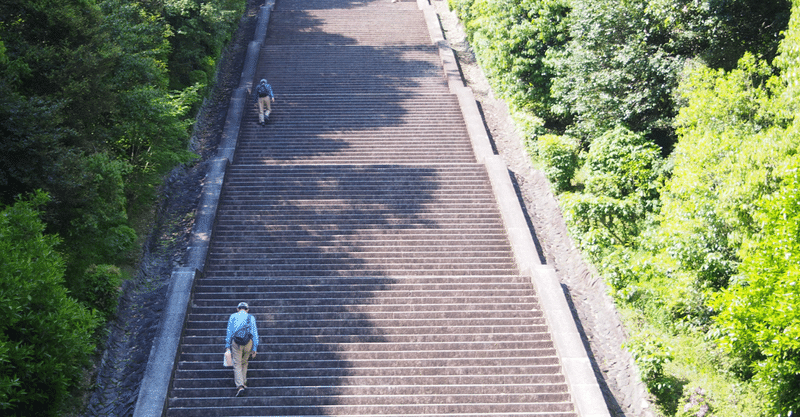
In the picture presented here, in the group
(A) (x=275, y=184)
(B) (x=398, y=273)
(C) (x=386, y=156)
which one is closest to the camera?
(B) (x=398, y=273)

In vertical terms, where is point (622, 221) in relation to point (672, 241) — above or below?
below

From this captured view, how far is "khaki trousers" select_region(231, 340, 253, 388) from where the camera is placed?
8.85m

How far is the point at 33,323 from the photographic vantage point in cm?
704

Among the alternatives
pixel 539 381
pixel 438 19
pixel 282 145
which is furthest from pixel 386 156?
pixel 438 19

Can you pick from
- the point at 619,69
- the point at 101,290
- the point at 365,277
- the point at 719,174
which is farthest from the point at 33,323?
the point at 619,69

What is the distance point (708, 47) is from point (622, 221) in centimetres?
424

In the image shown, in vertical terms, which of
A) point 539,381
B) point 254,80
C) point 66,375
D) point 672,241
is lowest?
point 254,80

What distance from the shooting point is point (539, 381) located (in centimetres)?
983

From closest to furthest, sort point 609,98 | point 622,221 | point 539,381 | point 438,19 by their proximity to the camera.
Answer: point 539,381
point 622,221
point 609,98
point 438,19

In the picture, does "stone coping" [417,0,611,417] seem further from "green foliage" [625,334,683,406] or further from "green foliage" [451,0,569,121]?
"green foliage" [451,0,569,121]

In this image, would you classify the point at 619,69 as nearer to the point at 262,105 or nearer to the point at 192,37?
the point at 262,105

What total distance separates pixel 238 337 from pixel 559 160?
949 cm

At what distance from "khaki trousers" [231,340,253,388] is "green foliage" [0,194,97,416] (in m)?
2.10

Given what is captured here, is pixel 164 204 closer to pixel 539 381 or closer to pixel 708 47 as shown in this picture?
pixel 539 381
